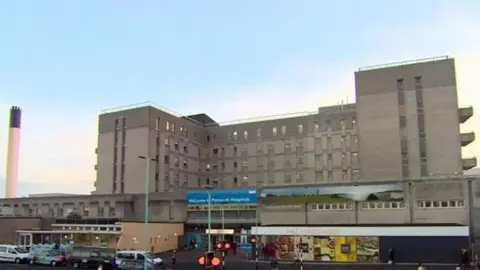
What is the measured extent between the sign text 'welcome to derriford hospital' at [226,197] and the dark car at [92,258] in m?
29.1

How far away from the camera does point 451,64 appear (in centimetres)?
8969

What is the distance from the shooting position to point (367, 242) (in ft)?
Result: 203

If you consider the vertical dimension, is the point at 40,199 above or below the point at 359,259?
above

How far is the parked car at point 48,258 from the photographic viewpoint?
2398 inches

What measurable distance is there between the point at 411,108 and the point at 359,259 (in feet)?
122

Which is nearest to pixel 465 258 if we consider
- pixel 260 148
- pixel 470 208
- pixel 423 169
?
pixel 470 208

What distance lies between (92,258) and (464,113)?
63.2 meters

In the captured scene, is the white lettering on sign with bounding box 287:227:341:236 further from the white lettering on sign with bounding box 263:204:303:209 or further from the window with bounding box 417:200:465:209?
the window with bounding box 417:200:465:209

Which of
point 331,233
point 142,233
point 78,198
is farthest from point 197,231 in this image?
point 331,233

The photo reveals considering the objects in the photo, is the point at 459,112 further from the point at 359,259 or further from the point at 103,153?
the point at 103,153

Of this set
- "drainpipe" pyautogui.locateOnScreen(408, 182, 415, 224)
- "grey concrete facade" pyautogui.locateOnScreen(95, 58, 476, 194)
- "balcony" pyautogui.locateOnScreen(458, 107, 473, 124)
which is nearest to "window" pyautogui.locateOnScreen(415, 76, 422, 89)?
"grey concrete facade" pyautogui.locateOnScreen(95, 58, 476, 194)

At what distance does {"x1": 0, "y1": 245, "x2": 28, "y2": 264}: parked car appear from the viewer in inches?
2532

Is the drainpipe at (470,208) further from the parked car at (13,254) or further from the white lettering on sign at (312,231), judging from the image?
the parked car at (13,254)

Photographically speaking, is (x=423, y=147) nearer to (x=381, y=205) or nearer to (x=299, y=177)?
(x=381, y=205)
